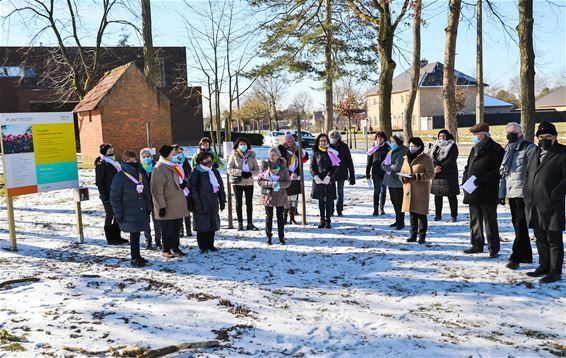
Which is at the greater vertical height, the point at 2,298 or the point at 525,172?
the point at 525,172

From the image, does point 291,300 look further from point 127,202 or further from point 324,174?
point 324,174

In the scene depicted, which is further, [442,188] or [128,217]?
[442,188]

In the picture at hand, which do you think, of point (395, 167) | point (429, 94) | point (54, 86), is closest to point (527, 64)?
point (395, 167)

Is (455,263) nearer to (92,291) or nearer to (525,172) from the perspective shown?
(525,172)

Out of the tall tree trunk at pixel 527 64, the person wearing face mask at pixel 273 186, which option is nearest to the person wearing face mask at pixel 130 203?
the person wearing face mask at pixel 273 186

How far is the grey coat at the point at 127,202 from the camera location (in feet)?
25.3

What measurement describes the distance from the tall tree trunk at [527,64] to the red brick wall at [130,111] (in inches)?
639

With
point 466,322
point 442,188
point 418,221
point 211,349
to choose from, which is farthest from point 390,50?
point 211,349

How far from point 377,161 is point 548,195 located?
4766 mm

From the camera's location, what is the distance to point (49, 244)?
952 cm

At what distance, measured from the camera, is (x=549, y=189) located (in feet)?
20.2

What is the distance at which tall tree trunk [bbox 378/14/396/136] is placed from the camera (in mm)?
14336

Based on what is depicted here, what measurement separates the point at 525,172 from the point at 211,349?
474 cm

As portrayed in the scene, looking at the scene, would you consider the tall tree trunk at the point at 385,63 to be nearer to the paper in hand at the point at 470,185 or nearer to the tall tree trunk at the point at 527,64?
the tall tree trunk at the point at 527,64
